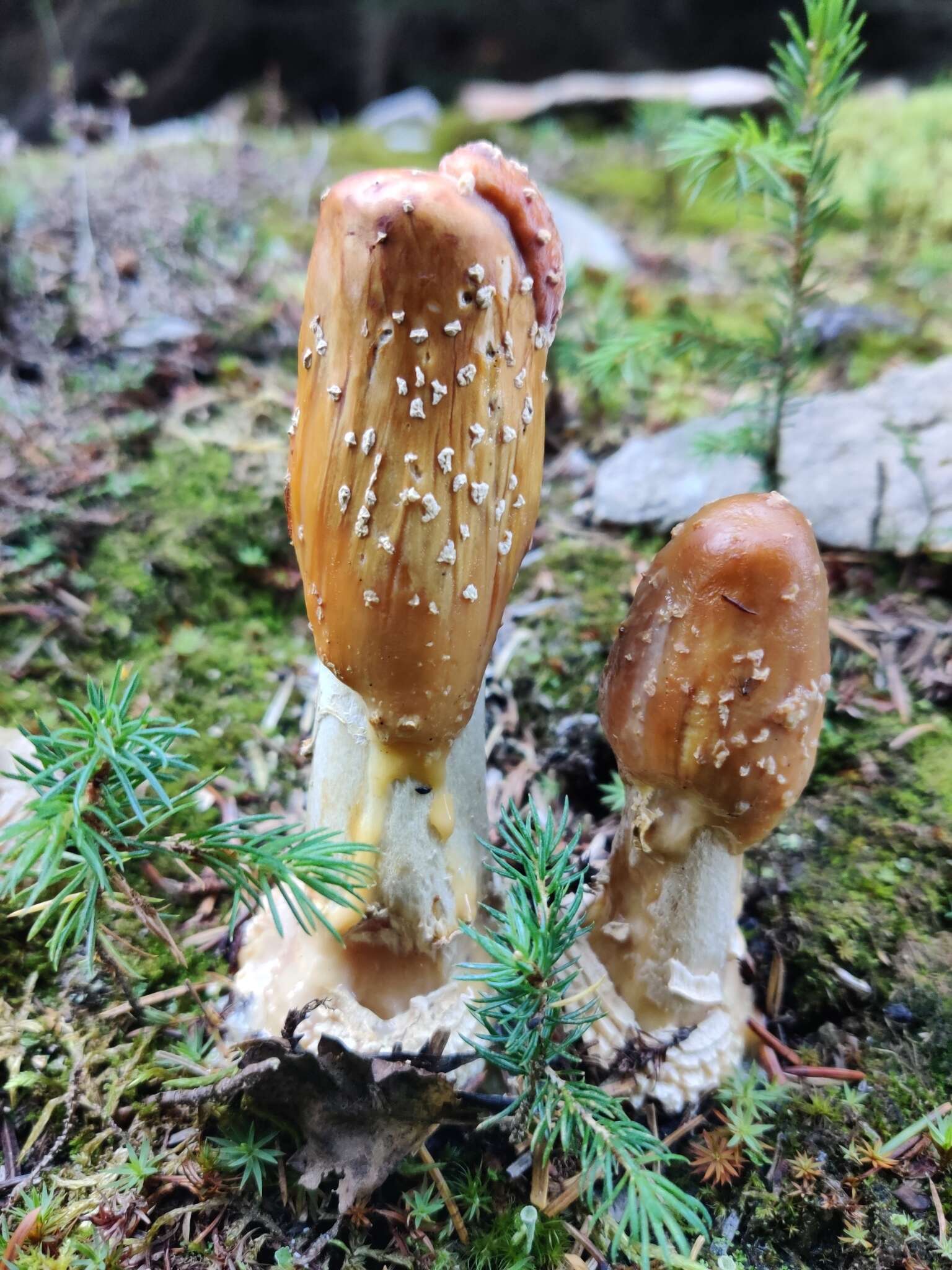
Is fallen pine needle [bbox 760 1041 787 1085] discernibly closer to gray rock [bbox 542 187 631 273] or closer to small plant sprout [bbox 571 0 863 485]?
small plant sprout [bbox 571 0 863 485]

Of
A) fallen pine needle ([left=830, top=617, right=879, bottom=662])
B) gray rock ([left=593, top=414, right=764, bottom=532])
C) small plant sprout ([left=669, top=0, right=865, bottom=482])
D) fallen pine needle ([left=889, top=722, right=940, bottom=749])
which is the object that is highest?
small plant sprout ([left=669, top=0, right=865, bottom=482])

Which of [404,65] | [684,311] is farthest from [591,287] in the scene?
[404,65]

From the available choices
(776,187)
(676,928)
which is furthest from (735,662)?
(776,187)

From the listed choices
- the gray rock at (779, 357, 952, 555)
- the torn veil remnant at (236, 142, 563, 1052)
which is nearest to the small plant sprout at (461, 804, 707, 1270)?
the torn veil remnant at (236, 142, 563, 1052)

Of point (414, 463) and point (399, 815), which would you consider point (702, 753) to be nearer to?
point (399, 815)

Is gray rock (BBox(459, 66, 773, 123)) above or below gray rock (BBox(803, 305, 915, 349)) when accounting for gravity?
above

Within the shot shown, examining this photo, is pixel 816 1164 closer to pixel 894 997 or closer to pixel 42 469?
pixel 894 997
